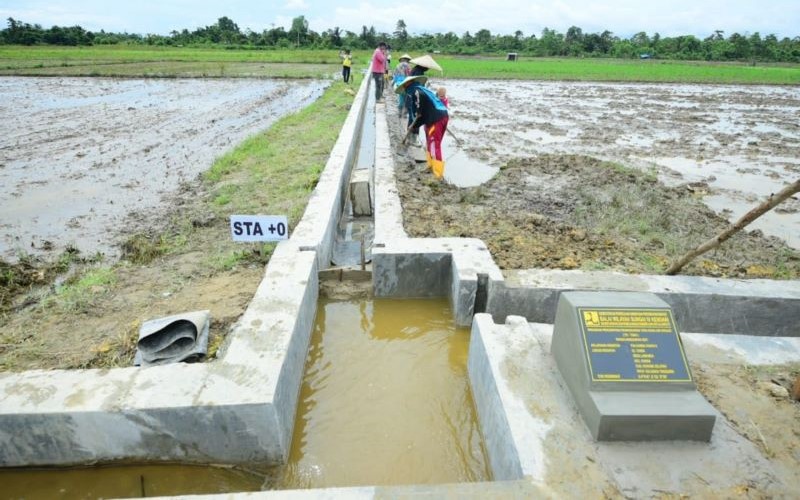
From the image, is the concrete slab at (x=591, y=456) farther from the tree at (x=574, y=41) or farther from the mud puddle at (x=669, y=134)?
the tree at (x=574, y=41)

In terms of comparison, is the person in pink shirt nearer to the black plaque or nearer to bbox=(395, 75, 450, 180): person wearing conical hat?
bbox=(395, 75, 450, 180): person wearing conical hat

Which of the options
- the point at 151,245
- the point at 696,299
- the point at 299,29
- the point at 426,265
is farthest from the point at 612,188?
the point at 299,29

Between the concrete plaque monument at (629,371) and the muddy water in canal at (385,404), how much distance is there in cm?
76

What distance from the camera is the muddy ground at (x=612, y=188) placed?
453cm

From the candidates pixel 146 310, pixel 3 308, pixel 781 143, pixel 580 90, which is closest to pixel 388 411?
pixel 146 310

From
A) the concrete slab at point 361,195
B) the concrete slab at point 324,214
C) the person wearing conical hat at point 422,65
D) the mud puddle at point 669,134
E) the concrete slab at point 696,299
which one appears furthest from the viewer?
the mud puddle at point 669,134

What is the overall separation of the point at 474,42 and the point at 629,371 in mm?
69683

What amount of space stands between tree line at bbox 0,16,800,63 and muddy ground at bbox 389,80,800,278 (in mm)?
46595

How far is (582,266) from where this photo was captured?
13.4 ft

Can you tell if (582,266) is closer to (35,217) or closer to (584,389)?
(584,389)

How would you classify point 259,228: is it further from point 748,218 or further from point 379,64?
point 379,64

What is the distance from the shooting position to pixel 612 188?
6.52 metres

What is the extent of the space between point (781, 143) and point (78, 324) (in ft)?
46.6

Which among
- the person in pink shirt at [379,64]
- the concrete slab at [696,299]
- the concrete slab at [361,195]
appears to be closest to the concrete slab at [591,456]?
the concrete slab at [696,299]
